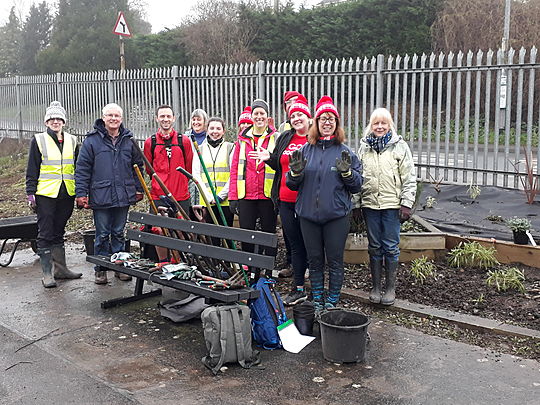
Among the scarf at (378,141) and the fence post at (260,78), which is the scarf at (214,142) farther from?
the fence post at (260,78)

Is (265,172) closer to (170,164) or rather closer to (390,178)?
(170,164)

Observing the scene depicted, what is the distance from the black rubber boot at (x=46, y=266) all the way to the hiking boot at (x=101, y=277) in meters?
0.46

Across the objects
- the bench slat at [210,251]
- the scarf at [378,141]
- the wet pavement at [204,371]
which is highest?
the scarf at [378,141]

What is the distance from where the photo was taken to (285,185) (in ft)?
19.0

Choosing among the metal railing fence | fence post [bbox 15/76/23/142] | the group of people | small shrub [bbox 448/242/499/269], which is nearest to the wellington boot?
the group of people

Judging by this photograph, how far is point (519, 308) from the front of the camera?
5.46 m

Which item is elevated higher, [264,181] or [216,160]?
[216,160]

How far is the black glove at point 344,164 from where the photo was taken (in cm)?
505

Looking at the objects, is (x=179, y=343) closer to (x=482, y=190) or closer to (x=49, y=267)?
(x=49, y=267)

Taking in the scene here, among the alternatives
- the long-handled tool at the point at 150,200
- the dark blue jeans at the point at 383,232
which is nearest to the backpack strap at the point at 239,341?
the long-handled tool at the point at 150,200

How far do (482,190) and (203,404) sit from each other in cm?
608

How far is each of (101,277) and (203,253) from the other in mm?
2184

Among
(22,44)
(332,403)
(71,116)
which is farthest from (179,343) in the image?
(22,44)

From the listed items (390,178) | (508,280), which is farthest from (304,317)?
(508,280)
